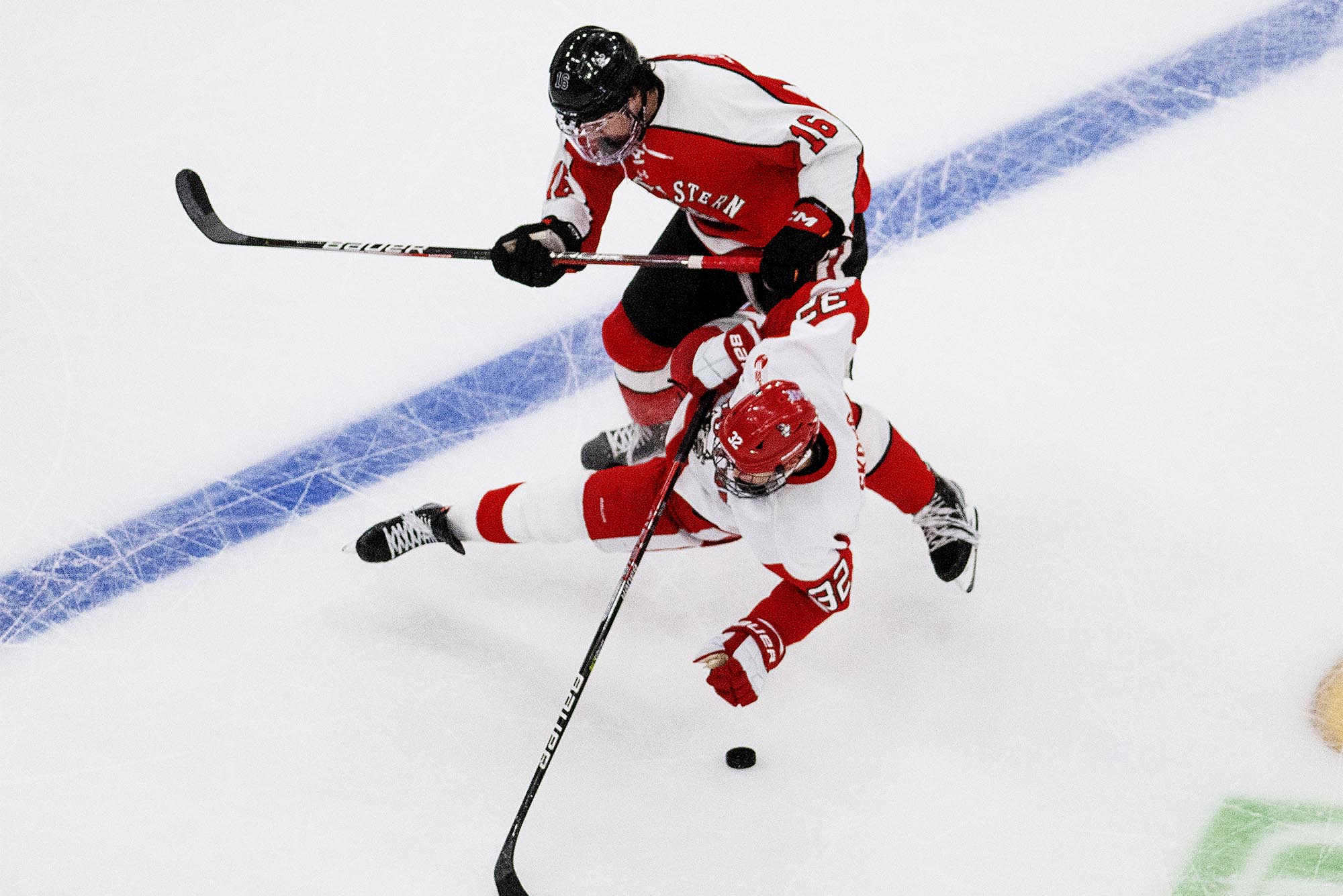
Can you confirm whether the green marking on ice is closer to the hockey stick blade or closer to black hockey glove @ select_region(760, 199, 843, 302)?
black hockey glove @ select_region(760, 199, 843, 302)

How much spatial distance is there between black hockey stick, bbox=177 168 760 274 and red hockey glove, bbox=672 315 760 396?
0.14 m

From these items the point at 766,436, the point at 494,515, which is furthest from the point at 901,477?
the point at 494,515

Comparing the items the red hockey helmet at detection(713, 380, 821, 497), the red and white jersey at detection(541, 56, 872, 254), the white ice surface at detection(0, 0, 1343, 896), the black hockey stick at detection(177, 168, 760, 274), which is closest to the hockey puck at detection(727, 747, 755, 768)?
the white ice surface at detection(0, 0, 1343, 896)

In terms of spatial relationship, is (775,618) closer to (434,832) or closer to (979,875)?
(979,875)

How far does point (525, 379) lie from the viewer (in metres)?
3.69

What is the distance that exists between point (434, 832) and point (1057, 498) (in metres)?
1.65

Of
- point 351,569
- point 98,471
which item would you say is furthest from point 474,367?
point 98,471

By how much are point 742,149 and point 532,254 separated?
50 cm

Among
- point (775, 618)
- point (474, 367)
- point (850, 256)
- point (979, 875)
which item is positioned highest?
point (850, 256)

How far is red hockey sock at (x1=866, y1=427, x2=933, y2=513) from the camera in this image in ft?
9.72

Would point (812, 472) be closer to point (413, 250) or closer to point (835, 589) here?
point (835, 589)

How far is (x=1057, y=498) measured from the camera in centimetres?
331

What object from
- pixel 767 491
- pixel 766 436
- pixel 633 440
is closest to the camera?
pixel 766 436

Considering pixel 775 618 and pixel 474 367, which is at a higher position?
pixel 474 367
